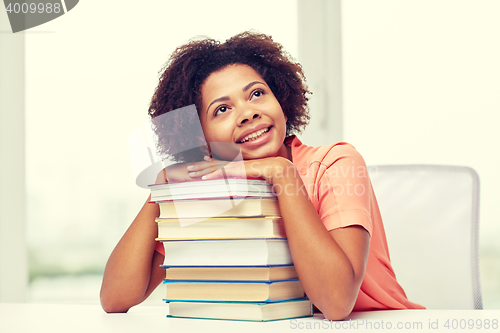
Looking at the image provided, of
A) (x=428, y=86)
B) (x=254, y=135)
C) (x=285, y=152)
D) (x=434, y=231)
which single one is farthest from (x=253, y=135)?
(x=428, y=86)

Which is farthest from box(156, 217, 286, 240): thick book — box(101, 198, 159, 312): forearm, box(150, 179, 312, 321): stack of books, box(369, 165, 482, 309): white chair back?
box(369, 165, 482, 309): white chair back

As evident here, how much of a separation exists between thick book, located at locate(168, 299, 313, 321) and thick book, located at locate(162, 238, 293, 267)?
0.20 feet

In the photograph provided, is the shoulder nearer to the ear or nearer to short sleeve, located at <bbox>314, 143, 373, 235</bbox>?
short sleeve, located at <bbox>314, 143, 373, 235</bbox>

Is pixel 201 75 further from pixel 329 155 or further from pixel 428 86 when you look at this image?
pixel 428 86

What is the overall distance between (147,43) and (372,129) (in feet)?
3.80

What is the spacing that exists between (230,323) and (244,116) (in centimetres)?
44

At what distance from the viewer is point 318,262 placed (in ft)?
2.23

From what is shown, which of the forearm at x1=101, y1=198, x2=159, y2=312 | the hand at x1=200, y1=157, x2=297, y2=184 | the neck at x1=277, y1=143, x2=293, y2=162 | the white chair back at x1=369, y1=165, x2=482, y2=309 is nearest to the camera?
the hand at x1=200, y1=157, x2=297, y2=184

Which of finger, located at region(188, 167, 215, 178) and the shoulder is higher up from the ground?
finger, located at region(188, 167, 215, 178)

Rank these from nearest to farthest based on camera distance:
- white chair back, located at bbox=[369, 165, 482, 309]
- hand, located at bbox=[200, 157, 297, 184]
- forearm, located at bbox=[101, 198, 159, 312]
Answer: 1. hand, located at bbox=[200, 157, 297, 184]
2. forearm, located at bbox=[101, 198, 159, 312]
3. white chair back, located at bbox=[369, 165, 482, 309]

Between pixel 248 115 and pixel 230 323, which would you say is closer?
pixel 230 323

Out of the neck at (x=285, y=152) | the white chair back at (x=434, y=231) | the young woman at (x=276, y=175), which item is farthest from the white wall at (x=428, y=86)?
the neck at (x=285, y=152)

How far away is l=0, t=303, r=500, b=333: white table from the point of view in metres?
0.59

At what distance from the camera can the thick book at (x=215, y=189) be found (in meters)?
0.62
